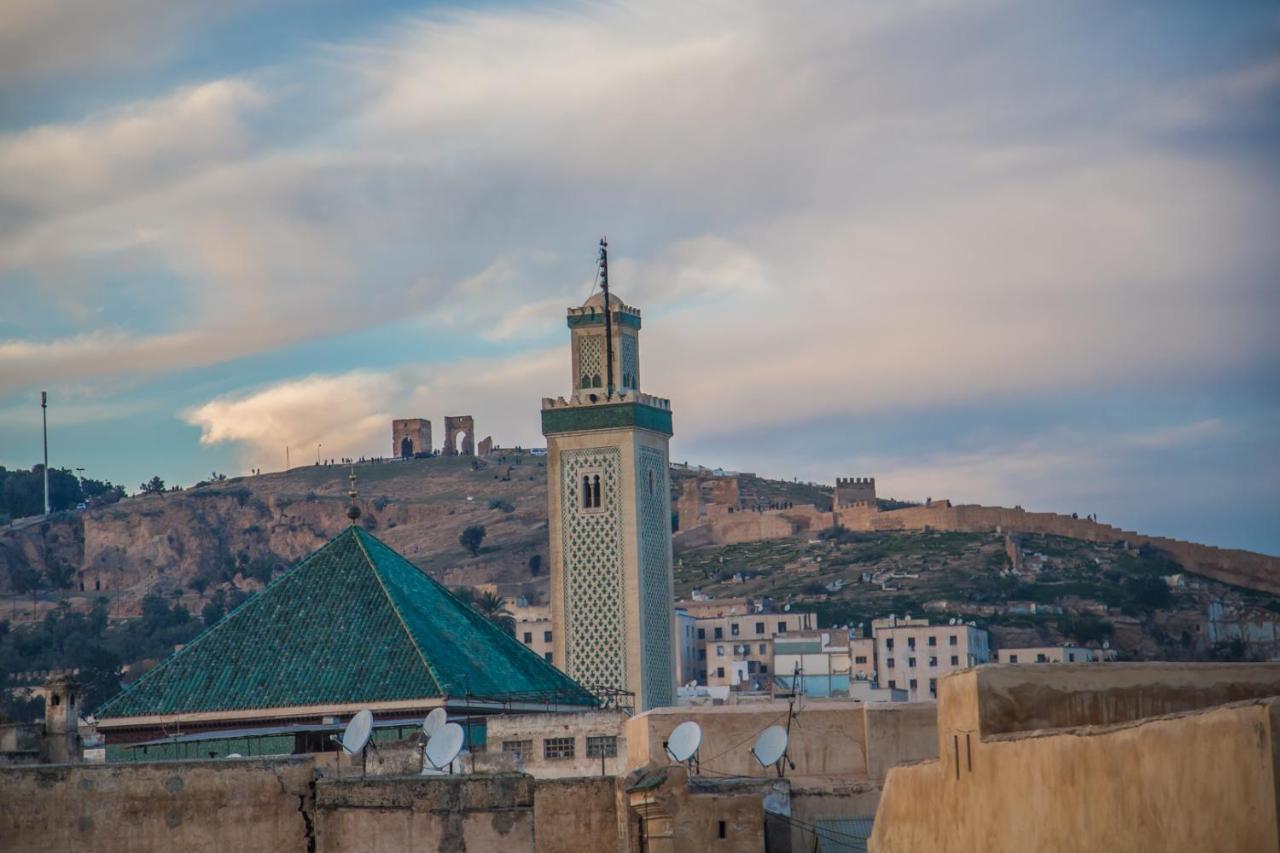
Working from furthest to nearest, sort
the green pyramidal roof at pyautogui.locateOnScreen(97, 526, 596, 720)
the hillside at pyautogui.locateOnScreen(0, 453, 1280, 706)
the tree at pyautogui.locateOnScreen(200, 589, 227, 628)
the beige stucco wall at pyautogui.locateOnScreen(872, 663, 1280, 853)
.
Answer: the tree at pyautogui.locateOnScreen(200, 589, 227, 628)
the hillside at pyautogui.locateOnScreen(0, 453, 1280, 706)
the green pyramidal roof at pyautogui.locateOnScreen(97, 526, 596, 720)
the beige stucco wall at pyautogui.locateOnScreen(872, 663, 1280, 853)

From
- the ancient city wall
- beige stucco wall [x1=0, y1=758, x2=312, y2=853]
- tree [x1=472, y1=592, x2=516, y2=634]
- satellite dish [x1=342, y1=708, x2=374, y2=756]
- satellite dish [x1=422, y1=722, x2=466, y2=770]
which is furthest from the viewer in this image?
the ancient city wall

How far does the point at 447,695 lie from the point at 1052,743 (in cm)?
1938

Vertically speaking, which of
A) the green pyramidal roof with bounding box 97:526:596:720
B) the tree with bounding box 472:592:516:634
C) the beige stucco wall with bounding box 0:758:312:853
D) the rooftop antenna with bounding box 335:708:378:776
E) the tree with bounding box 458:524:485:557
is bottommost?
the beige stucco wall with bounding box 0:758:312:853

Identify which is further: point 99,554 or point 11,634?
point 99,554

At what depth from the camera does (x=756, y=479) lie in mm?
155250

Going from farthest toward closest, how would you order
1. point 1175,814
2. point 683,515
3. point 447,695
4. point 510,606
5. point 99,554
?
point 99,554 < point 683,515 < point 510,606 < point 447,695 < point 1175,814

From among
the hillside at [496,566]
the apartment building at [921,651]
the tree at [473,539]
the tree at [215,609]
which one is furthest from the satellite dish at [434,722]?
the tree at [473,539]

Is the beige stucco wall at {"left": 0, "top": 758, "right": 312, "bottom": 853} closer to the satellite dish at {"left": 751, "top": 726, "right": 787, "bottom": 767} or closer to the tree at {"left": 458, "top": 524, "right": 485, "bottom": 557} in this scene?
the satellite dish at {"left": 751, "top": 726, "right": 787, "bottom": 767}

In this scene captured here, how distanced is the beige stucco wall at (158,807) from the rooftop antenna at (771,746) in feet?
15.5

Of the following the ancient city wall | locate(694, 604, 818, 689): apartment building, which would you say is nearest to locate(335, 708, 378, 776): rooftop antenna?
locate(694, 604, 818, 689): apartment building

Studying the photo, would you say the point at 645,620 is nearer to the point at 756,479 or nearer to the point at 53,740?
the point at 53,740

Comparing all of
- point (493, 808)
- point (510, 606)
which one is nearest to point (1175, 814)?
point (493, 808)

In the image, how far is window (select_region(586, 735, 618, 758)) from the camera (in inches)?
1133

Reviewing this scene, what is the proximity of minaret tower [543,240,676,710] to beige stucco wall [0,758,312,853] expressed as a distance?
104 ft
